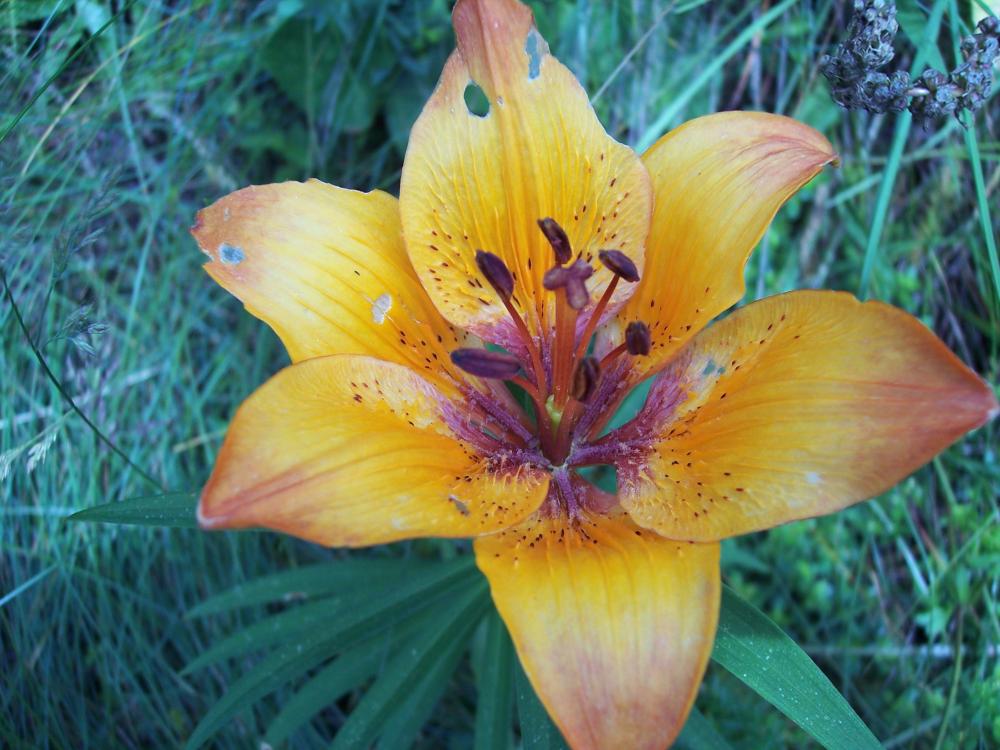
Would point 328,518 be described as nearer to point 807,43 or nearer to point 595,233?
point 595,233

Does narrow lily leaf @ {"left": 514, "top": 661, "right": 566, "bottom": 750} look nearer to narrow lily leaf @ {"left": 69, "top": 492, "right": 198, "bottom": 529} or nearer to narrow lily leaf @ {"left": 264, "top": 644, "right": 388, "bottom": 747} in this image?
narrow lily leaf @ {"left": 264, "top": 644, "right": 388, "bottom": 747}

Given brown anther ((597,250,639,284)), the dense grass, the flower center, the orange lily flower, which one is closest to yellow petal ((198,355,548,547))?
the orange lily flower

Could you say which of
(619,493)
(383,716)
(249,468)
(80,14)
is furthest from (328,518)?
(80,14)

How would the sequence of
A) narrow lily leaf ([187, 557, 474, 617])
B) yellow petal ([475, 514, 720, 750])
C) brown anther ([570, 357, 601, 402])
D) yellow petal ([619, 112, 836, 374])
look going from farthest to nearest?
narrow lily leaf ([187, 557, 474, 617])
yellow petal ([619, 112, 836, 374])
brown anther ([570, 357, 601, 402])
yellow petal ([475, 514, 720, 750])

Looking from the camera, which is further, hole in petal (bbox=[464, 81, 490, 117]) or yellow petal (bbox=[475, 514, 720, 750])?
hole in petal (bbox=[464, 81, 490, 117])

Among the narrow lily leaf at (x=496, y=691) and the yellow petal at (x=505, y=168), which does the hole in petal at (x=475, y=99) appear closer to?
the yellow petal at (x=505, y=168)

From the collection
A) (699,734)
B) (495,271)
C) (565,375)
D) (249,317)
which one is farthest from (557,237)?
(249,317)
